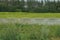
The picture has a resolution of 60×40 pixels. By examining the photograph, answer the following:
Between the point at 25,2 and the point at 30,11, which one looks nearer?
the point at 30,11

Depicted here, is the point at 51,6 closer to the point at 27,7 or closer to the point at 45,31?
the point at 27,7

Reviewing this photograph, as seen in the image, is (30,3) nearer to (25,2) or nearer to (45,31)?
(25,2)

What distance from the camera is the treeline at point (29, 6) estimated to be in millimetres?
23516

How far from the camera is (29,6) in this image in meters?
24.3

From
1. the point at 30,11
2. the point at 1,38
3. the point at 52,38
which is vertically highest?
the point at 1,38

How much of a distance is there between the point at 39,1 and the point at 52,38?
59.5ft

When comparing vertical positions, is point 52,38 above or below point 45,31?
below

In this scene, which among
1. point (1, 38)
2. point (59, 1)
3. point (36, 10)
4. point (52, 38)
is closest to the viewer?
point (1, 38)

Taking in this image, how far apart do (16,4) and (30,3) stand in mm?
1699

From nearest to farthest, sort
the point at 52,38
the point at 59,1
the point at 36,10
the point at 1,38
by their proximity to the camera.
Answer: the point at 1,38 < the point at 52,38 < the point at 36,10 < the point at 59,1

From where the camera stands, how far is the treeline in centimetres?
2352

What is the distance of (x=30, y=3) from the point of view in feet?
81.1

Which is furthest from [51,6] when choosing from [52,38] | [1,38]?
[1,38]

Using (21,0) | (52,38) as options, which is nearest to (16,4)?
(21,0)
